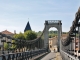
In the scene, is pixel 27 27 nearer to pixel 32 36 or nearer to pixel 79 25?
pixel 32 36

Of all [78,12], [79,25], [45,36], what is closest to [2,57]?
[78,12]

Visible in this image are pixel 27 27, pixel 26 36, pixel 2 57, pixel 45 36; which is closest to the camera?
pixel 2 57

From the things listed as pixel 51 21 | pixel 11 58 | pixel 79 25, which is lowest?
pixel 11 58

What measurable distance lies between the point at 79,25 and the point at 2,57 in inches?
327

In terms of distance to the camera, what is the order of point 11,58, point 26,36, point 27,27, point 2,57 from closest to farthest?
point 2,57
point 11,58
point 26,36
point 27,27

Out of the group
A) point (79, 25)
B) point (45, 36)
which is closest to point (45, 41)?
point (45, 36)

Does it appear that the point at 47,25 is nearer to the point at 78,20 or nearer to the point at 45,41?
the point at 45,41

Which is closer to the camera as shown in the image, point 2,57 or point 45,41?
point 2,57

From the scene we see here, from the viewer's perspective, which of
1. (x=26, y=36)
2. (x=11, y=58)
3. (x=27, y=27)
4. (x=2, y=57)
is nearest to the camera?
(x=2, y=57)

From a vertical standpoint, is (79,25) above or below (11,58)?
above

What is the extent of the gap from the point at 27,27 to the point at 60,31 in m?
70.6

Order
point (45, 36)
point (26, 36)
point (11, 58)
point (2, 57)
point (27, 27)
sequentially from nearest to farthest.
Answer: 1. point (2, 57)
2. point (11, 58)
3. point (45, 36)
4. point (26, 36)
5. point (27, 27)

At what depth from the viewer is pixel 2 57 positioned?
1895 centimetres

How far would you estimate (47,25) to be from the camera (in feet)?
360
